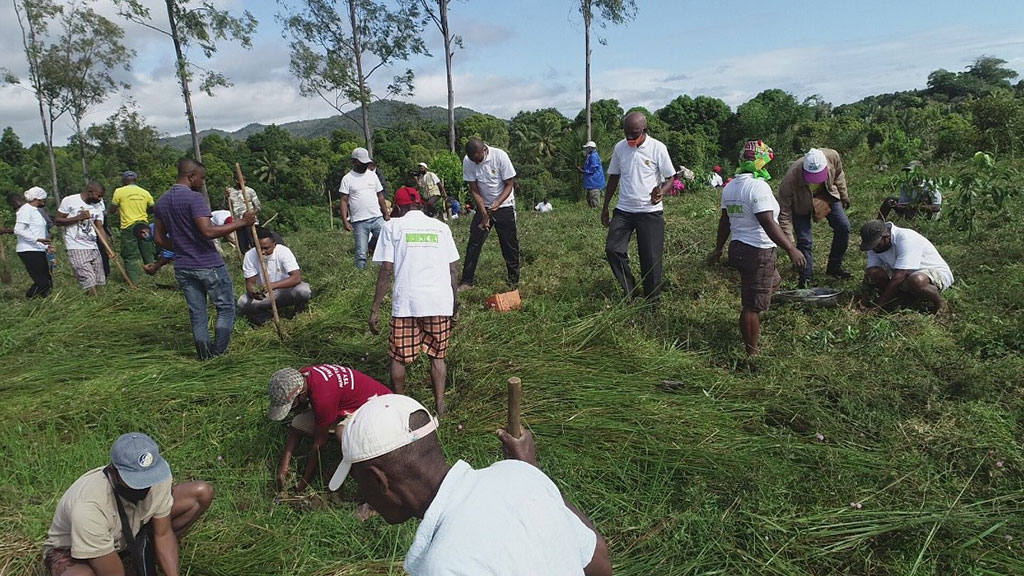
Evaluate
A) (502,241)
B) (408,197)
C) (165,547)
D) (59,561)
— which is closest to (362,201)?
(502,241)

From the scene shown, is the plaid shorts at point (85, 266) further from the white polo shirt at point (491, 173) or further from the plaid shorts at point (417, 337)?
the plaid shorts at point (417, 337)

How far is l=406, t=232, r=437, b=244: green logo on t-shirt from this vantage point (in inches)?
140

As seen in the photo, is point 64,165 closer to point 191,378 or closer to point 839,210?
point 191,378

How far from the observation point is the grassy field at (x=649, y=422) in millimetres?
2418

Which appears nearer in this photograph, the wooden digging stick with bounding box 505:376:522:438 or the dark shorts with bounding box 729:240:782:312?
the wooden digging stick with bounding box 505:376:522:438

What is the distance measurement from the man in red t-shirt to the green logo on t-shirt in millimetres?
888

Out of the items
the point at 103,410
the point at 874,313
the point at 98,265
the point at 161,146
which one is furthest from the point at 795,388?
the point at 161,146

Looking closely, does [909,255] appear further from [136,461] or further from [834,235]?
[136,461]

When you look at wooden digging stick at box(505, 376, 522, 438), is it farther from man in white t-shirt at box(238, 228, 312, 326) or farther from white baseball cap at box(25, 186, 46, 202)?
white baseball cap at box(25, 186, 46, 202)

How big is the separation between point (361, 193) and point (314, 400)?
4.08m

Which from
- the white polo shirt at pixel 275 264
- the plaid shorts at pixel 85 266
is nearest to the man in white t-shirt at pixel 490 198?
the white polo shirt at pixel 275 264

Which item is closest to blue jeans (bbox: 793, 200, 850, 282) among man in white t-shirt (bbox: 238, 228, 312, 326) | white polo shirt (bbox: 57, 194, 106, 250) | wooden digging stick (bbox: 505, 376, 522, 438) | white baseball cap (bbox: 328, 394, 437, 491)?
wooden digging stick (bbox: 505, 376, 522, 438)

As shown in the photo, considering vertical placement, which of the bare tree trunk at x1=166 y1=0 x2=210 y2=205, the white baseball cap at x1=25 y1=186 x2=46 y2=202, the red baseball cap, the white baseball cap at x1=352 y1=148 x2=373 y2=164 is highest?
the bare tree trunk at x1=166 y1=0 x2=210 y2=205

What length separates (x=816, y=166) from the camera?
17.4 feet
